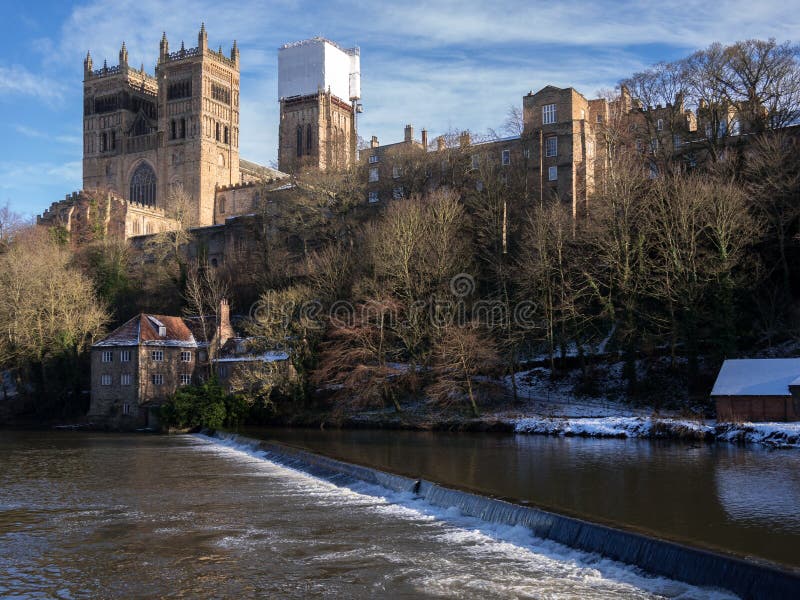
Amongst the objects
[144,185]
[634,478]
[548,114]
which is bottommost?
[634,478]

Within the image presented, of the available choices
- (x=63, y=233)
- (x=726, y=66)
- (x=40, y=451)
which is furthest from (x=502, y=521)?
Result: (x=63, y=233)

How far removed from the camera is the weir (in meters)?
12.4

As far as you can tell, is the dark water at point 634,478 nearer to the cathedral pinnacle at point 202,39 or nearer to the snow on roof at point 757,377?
the snow on roof at point 757,377

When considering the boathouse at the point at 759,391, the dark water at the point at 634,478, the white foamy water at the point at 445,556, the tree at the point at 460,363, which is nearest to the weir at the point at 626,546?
the white foamy water at the point at 445,556

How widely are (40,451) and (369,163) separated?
135ft

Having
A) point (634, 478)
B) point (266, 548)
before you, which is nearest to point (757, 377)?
point (634, 478)

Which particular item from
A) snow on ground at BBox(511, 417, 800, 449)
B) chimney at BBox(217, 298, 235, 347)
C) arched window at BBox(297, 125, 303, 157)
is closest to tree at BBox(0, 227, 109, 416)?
chimney at BBox(217, 298, 235, 347)

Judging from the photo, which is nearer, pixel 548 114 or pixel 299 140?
pixel 548 114

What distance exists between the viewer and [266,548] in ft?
53.8

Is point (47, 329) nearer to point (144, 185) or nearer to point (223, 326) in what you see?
point (223, 326)

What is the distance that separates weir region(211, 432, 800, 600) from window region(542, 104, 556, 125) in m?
40.9

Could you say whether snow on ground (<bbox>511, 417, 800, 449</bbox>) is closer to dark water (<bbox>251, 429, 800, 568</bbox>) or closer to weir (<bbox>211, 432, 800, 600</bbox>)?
dark water (<bbox>251, 429, 800, 568</bbox>)

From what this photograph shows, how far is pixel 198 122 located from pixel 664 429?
88096mm

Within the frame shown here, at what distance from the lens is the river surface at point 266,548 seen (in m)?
13.8
